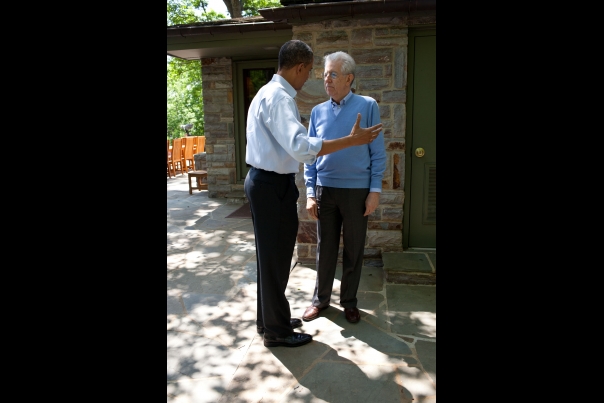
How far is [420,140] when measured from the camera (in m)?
4.57

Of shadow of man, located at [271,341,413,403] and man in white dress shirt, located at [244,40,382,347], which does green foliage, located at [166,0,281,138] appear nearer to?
man in white dress shirt, located at [244,40,382,347]

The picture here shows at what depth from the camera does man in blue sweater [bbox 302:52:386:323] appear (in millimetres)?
3162

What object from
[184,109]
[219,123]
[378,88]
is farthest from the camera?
[184,109]

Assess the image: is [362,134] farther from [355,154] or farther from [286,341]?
[286,341]

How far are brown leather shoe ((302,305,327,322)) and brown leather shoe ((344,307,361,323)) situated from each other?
0.77 ft

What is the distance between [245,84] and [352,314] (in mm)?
6113

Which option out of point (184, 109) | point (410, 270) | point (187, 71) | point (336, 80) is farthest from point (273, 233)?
point (184, 109)

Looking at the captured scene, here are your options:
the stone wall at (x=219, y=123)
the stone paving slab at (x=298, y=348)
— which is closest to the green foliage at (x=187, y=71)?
the stone wall at (x=219, y=123)

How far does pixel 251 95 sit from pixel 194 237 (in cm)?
352

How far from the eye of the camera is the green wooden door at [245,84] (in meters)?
8.16

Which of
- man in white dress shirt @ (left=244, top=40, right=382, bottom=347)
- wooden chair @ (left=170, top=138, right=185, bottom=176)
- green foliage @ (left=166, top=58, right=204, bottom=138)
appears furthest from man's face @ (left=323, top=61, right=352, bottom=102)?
green foliage @ (left=166, top=58, right=204, bottom=138)
